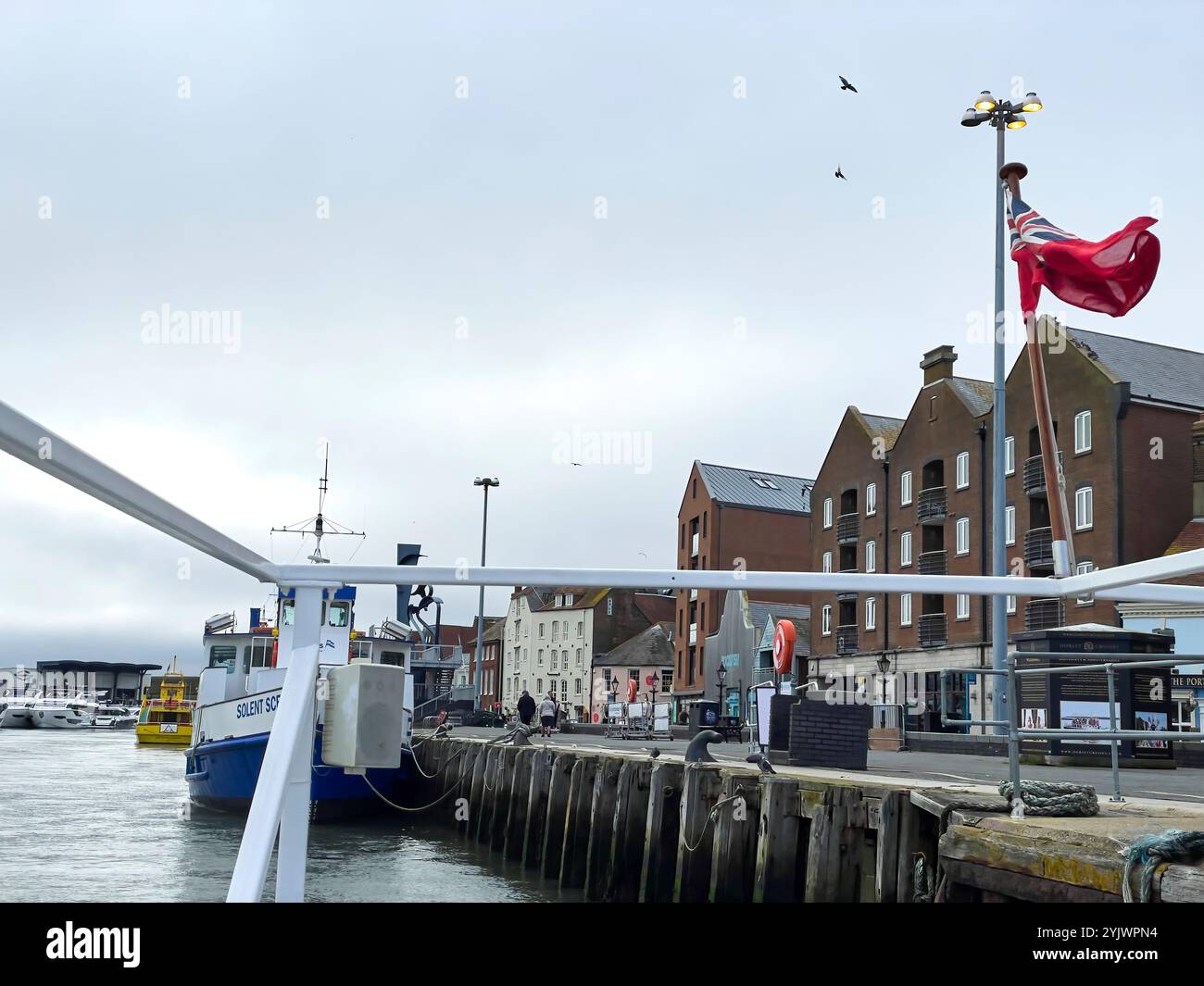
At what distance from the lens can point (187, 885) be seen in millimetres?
17406

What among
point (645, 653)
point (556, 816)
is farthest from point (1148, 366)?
point (645, 653)

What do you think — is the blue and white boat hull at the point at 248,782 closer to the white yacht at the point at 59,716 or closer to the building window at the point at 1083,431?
the building window at the point at 1083,431

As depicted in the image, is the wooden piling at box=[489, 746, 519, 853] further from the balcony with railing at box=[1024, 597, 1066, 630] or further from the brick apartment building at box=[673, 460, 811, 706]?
the brick apartment building at box=[673, 460, 811, 706]

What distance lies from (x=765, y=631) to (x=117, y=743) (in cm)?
3886

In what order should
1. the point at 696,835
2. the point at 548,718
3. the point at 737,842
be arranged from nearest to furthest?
1. the point at 737,842
2. the point at 696,835
3. the point at 548,718

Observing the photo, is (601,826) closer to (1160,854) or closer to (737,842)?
(737,842)

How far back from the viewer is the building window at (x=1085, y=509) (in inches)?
1594

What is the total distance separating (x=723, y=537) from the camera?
226 feet

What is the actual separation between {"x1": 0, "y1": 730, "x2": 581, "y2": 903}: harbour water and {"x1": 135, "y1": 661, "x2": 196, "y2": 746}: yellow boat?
3142 cm

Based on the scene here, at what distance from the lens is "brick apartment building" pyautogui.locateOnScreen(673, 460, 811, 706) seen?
69.0 metres

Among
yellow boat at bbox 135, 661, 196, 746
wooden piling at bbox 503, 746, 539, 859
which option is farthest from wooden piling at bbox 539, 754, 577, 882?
yellow boat at bbox 135, 661, 196, 746

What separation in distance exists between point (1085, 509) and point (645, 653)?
48.7 m
